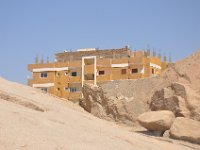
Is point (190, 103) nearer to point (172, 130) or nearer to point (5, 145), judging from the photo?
point (172, 130)

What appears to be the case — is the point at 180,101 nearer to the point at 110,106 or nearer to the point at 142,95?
the point at 142,95

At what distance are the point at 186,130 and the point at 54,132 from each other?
4941mm

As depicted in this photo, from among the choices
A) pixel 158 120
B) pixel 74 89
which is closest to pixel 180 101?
pixel 158 120

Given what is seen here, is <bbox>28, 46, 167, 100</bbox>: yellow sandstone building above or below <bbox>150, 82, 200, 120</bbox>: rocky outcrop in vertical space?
above

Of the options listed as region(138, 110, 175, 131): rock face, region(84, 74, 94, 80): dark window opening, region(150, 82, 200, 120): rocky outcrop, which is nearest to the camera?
region(138, 110, 175, 131): rock face

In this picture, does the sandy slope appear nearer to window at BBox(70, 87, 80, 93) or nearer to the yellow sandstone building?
the yellow sandstone building

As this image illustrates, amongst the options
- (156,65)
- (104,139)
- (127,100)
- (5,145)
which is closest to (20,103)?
(104,139)

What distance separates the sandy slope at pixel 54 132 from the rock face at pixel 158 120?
3.67ft

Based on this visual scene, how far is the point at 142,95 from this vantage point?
1420 cm

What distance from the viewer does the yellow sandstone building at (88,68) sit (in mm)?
45781

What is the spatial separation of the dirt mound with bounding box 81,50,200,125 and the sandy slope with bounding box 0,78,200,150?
2.30m

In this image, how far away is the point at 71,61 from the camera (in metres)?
49.4

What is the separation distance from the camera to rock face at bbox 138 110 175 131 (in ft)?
36.7

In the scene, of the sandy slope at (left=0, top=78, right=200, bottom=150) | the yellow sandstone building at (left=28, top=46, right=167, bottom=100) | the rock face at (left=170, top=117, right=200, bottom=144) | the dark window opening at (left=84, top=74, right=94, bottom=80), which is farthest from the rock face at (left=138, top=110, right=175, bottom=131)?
the dark window opening at (left=84, top=74, right=94, bottom=80)
